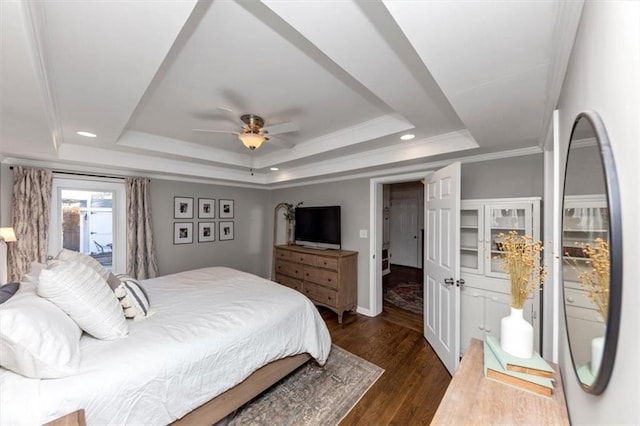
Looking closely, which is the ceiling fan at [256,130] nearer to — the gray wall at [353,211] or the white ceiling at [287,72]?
the white ceiling at [287,72]

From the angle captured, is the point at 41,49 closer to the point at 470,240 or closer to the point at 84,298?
the point at 84,298

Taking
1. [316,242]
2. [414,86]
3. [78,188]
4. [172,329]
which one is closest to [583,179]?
[414,86]

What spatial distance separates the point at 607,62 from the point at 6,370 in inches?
97.4

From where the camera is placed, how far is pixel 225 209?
15.3 feet

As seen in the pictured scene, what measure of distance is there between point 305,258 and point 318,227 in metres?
0.59

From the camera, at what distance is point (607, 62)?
Answer: 63cm

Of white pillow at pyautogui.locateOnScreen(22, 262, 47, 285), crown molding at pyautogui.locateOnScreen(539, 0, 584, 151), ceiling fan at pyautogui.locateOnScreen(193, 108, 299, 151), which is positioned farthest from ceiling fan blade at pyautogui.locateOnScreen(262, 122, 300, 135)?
white pillow at pyautogui.locateOnScreen(22, 262, 47, 285)

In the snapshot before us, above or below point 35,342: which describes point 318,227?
above

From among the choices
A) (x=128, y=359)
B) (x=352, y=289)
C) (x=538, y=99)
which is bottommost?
(x=352, y=289)

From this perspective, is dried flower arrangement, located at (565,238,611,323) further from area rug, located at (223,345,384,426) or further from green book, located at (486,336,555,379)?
area rug, located at (223,345,384,426)

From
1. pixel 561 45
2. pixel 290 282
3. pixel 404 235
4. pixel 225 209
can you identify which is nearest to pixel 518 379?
pixel 561 45

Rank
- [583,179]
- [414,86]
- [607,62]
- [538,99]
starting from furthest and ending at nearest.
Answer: [414,86] < [538,99] < [583,179] < [607,62]

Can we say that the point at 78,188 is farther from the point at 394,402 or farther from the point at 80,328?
the point at 394,402

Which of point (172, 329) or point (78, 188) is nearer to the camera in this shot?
point (172, 329)
